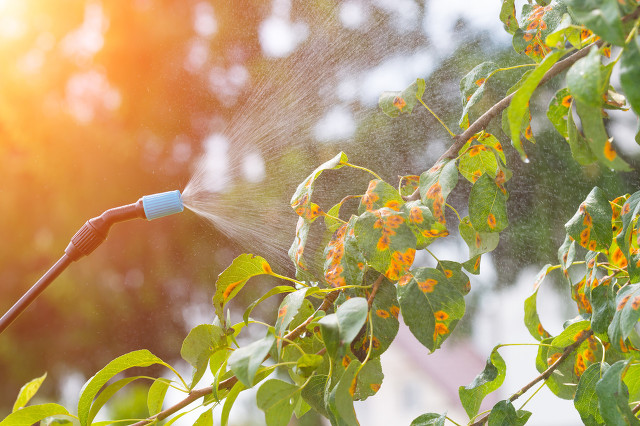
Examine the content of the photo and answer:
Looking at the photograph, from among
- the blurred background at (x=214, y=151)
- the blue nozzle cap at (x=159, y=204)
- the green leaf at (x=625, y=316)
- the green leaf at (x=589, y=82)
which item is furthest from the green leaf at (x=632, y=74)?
the blurred background at (x=214, y=151)

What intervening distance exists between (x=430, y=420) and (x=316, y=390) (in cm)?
9

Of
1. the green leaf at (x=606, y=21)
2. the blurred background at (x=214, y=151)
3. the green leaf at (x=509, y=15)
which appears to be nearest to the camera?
the green leaf at (x=606, y=21)

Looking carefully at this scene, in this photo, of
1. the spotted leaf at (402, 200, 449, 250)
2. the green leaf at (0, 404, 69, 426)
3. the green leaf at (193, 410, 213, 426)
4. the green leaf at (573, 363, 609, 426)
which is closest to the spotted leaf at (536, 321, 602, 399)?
the green leaf at (573, 363, 609, 426)

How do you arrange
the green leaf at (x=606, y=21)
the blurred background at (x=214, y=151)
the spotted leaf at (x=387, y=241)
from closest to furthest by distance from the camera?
the green leaf at (x=606, y=21), the spotted leaf at (x=387, y=241), the blurred background at (x=214, y=151)

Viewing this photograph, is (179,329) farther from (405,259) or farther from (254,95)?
(405,259)

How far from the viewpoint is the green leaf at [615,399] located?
285 millimetres

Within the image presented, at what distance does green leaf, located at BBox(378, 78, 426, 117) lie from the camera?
1.37ft

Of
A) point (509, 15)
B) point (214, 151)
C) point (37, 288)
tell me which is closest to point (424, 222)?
point (509, 15)

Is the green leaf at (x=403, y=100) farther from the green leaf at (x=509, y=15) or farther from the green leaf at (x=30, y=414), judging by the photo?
the green leaf at (x=30, y=414)

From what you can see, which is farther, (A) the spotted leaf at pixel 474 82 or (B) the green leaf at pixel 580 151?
(A) the spotted leaf at pixel 474 82

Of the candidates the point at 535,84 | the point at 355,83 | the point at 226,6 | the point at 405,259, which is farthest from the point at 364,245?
the point at 226,6

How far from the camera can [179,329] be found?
1551 millimetres

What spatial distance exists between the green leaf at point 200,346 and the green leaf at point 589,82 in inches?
9.8

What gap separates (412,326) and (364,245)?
0.05 metres
